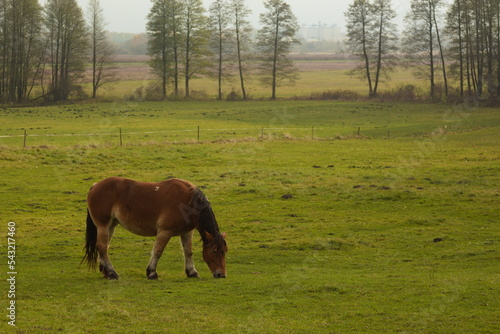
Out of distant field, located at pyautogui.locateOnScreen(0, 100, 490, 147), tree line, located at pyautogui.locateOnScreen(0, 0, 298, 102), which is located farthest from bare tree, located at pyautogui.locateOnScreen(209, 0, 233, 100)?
distant field, located at pyautogui.locateOnScreen(0, 100, 490, 147)

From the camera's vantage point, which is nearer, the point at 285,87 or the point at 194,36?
the point at 194,36

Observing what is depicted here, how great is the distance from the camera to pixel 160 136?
47938mm

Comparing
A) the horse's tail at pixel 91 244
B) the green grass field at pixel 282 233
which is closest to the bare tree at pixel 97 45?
the green grass field at pixel 282 233

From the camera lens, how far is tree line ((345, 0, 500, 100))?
71688mm

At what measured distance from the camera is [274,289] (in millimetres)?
12859

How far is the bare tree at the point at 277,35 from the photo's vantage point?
280 ft

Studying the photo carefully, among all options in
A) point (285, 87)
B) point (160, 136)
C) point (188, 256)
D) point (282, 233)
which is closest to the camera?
point (188, 256)

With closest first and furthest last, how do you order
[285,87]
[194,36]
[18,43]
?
[18,43], [194,36], [285,87]

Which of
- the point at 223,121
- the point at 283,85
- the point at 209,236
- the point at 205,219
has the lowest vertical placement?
the point at 209,236

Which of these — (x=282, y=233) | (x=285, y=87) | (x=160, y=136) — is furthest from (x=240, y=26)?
(x=282, y=233)

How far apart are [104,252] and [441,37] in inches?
3045

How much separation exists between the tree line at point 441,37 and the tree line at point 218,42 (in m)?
0.14

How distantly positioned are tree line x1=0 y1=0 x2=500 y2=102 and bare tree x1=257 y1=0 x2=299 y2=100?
149mm

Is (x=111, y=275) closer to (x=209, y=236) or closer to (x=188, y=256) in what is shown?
A: (x=188, y=256)
